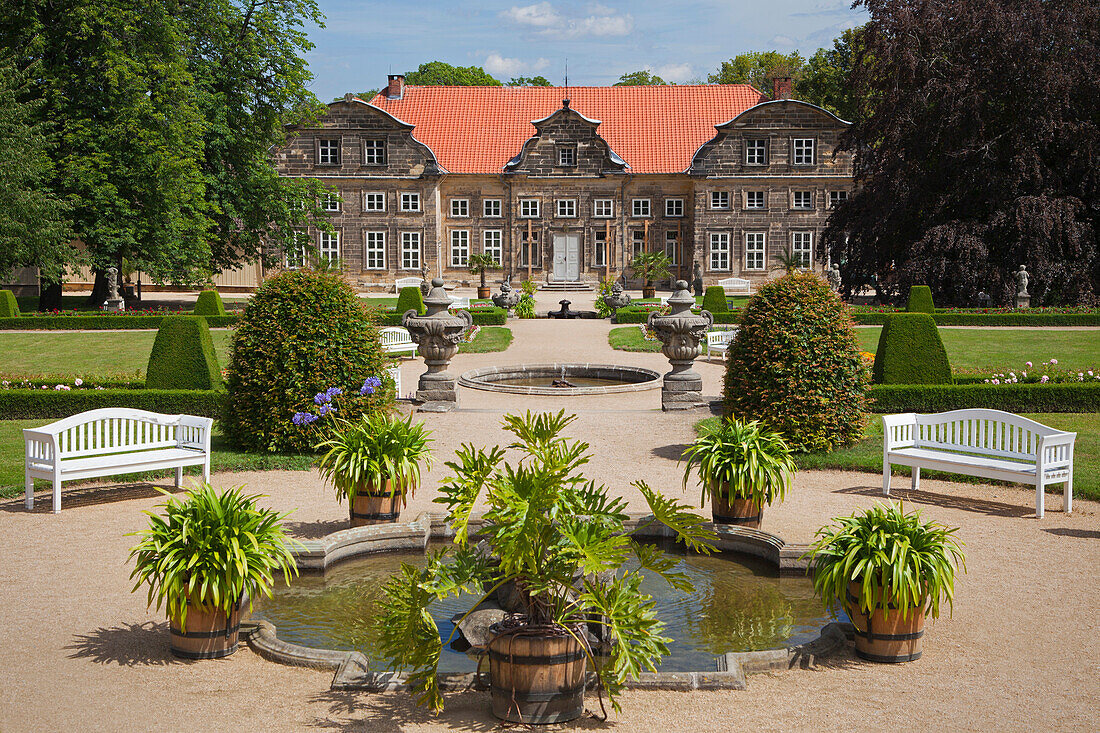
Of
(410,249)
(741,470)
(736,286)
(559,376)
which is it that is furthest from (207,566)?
(410,249)

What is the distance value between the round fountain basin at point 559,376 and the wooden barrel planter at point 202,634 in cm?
1144

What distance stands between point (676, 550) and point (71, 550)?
495 cm

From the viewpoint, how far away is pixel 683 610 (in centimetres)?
662

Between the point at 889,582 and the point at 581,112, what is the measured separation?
43.5 metres

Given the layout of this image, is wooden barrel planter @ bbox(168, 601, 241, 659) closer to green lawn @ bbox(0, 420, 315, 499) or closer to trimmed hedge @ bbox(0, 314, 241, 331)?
green lawn @ bbox(0, 420, 315, 499)

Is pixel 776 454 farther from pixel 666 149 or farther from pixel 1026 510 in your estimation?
pixel 666 149

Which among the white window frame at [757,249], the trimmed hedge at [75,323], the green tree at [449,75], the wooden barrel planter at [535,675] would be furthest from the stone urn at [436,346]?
the green tree at [449,75]

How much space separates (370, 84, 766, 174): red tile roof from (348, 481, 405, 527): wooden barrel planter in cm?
3675

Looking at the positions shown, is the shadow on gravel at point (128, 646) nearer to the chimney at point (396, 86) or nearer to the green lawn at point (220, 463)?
the green lawn at point (220, 463)

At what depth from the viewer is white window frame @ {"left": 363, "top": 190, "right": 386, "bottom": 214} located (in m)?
42.8

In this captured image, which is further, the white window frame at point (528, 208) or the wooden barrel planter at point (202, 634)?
the white window frame at point (528, 208)

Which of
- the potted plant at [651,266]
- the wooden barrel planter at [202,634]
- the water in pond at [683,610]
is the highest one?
the potted plant at [651,266]

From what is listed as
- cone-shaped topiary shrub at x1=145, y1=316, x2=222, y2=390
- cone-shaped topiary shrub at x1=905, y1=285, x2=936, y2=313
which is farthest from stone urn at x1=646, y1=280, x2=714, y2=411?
cone-shaped topiary shrub at x1=905, y1=285, x2=936, y2=313

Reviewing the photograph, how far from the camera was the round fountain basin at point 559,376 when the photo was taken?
17688 millimetres
